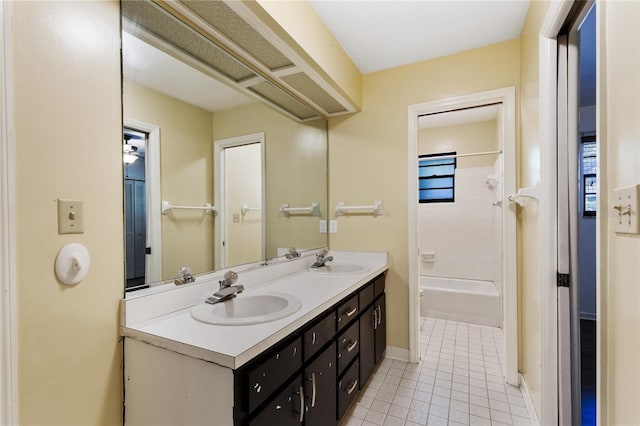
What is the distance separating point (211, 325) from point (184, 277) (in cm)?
35

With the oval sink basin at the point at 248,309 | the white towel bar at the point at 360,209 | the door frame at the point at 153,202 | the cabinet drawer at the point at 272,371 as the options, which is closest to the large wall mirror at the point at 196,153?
the door frame at the point at 153,202

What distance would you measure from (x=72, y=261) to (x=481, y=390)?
2.41 metres

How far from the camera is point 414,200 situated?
7.61 ft

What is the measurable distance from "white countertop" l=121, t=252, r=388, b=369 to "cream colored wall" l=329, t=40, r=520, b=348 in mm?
781

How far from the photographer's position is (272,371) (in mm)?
1011

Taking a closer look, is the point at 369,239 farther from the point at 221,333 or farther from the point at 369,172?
the point at 221,333

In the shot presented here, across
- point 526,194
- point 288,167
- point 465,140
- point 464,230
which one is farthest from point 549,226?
point 465,140

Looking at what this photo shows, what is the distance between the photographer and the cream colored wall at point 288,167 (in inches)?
73.5

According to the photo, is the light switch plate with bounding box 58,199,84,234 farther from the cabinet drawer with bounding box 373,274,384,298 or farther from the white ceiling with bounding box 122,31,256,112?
the cabinet drawer with bounding box 373,274,384,298

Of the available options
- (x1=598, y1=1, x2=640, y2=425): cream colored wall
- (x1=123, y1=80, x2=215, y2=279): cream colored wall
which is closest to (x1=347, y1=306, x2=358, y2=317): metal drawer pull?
(x1=123, y1=80, x2=215, y2=279): cream colored wall

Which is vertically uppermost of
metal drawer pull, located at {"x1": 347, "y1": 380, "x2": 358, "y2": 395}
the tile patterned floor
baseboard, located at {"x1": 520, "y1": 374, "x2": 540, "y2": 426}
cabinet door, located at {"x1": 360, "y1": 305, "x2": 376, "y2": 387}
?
cabinet door, located at {"x1": 360, "y1": 305, "x2": 376, "y2": 387}

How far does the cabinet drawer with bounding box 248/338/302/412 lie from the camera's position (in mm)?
926

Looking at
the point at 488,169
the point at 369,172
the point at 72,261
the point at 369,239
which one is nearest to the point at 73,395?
the point at 72,261

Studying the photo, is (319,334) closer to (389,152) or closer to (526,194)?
(526,194)
